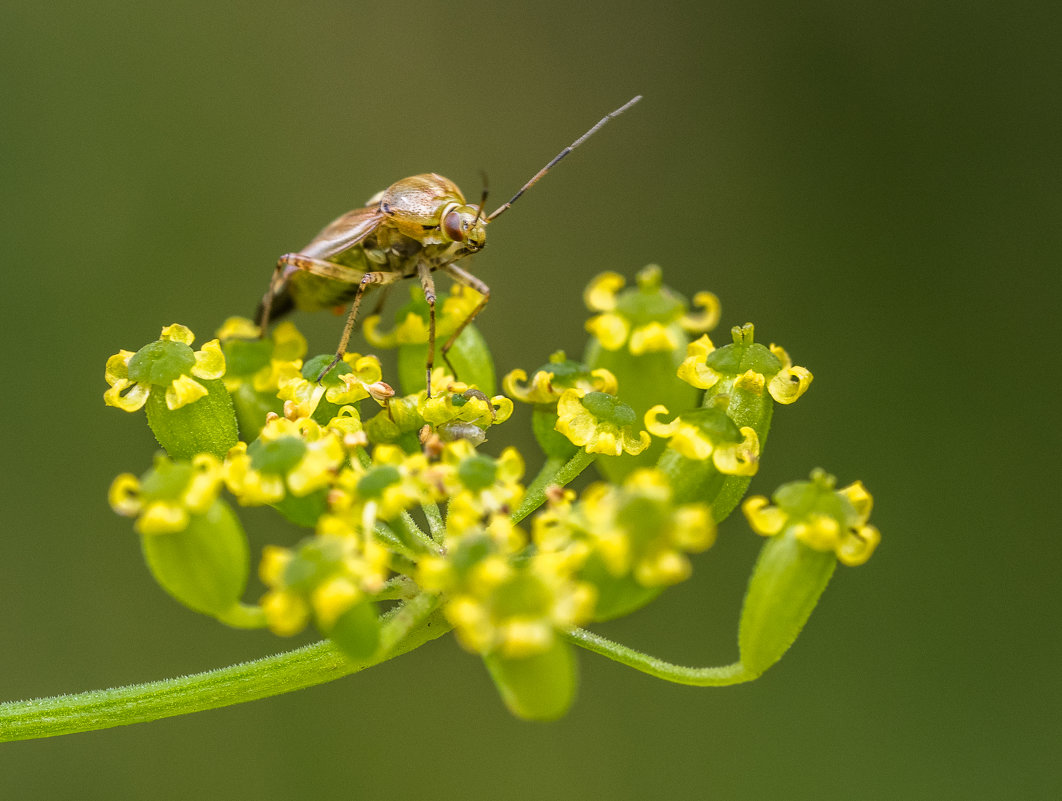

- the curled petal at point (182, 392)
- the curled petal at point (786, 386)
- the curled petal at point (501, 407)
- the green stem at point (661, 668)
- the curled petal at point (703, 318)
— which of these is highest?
the curled petal at point (182, 392)

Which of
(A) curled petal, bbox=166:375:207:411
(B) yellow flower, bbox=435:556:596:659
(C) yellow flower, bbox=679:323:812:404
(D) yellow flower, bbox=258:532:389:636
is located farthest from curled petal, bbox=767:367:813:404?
(A) curled petal, bbox=166:375:207:411

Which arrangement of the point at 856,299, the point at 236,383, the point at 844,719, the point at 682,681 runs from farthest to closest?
the point at 856,299 → the point at 844,719 → the point at 236,383 → the point at 682,681

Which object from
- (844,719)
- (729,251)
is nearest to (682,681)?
(844,719)

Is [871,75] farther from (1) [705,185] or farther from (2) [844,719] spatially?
(2) [844,719]

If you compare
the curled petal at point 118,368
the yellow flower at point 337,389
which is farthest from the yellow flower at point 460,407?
the curled petal at point 118,368

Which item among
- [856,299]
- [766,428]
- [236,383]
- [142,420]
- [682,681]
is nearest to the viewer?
[682,681]

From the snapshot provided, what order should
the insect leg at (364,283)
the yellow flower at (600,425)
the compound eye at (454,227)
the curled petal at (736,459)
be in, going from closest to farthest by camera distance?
the curled petal at (736,459)
the yellow flower at (600,425)
the insect leg at (364,283)
the compound eye at (454,227)

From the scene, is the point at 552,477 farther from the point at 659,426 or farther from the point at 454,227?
the point at 454,227

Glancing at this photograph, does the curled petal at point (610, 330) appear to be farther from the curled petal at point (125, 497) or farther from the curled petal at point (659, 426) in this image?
the curled petal at point (125, 497)
